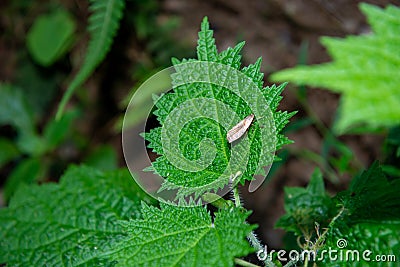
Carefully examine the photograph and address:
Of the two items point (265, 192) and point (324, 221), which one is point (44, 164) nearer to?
point (265, 192)

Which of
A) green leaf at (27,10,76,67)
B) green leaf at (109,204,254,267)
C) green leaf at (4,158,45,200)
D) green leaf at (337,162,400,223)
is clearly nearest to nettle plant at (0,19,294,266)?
green leaf at (109,204,254,267)

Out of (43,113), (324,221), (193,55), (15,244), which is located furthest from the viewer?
(43,113)

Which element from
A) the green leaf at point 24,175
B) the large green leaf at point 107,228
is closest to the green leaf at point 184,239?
the large green leaf at point 107,228

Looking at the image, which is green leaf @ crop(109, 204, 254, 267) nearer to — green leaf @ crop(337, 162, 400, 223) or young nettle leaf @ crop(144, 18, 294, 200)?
young nettle leaf @ crop(144, 18, 294, 200)

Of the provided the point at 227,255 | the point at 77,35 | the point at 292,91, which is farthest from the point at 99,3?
the point at 227,255

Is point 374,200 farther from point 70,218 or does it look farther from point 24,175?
point 24,175

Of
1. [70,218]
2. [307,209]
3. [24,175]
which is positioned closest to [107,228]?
[70,218]
